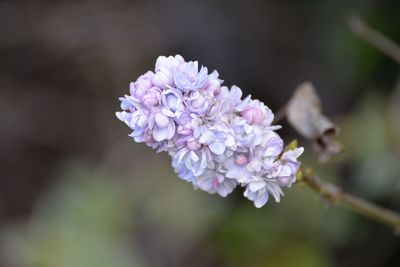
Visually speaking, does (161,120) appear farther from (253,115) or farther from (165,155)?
(165,155)

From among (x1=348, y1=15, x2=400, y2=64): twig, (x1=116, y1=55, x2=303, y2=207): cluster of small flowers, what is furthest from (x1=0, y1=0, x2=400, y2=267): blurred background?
(x1=116, y1=55, x2=303, y2=207): cluster of small flowers

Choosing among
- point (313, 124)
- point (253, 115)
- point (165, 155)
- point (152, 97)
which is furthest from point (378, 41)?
point (165, 155)

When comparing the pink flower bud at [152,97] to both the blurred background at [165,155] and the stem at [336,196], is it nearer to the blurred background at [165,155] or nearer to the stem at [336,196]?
the stem at [336,196]

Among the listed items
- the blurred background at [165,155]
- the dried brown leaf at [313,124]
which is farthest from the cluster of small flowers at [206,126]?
the blurred background at [165,155]

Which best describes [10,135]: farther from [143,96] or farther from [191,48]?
[143,96]

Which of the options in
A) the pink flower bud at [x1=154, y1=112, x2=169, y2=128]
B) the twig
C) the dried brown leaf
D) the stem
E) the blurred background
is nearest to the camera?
the pink flower bud at [x1=154, y1=112, x2=169, y2=128]

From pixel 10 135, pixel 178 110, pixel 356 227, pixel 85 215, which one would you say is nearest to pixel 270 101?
pixel 356 227

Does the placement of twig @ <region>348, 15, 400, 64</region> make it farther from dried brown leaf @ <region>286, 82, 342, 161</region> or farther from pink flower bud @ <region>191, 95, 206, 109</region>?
pink flower bud @ <region>191, 95, 206, 109</region>
